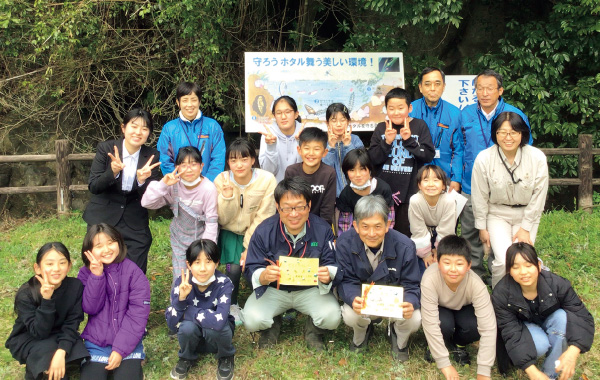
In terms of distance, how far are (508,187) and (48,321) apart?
137 inches

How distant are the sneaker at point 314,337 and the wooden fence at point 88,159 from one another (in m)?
4.81

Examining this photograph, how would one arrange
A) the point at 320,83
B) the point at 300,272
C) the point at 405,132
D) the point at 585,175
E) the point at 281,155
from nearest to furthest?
the point at 300,272 < the point at 405,132 < the point at 281,155 < the point at 320,83 < the point at 585,175

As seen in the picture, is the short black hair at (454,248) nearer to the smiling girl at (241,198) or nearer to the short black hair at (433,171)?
the short black hair at (433,171)

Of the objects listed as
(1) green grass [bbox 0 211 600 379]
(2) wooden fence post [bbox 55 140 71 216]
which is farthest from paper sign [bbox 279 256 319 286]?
(2) wooden fence post [bbox 55 140 71 216]

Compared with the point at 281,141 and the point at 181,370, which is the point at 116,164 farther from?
the point at 181,370

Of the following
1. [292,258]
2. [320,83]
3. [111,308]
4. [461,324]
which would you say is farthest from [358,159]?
[320,83]

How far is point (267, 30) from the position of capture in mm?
7711

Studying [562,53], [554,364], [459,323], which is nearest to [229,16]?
[562,53]

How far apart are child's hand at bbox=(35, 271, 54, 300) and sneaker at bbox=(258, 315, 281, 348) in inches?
61.5

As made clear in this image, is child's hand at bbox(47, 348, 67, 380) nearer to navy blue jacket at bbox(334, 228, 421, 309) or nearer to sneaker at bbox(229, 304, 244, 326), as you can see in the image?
sneaker at bbox(229, 304, 244, 326)

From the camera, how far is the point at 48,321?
10.7ft

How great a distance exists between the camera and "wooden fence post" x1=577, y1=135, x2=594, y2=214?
23.9 ft

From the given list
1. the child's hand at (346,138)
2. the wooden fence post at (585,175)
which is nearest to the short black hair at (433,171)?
the child's hand at (346,138)

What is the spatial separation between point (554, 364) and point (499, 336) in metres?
0.37
